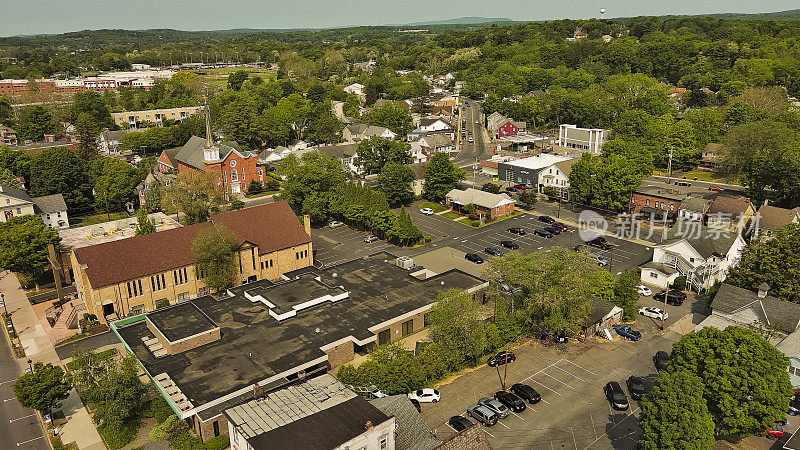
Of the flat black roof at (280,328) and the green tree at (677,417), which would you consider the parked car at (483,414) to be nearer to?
the green tree at (677,417)

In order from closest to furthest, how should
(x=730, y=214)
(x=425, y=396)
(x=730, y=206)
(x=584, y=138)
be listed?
(x=425, y=396)
(x=730, y=214)
(x=730, y=206)
(x=584, y=138)

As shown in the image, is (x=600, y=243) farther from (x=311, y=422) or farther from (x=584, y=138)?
(x=584, y=138)

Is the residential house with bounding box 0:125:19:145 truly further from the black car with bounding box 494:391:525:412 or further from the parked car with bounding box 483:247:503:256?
the black car with bounding box 494:391:525:412

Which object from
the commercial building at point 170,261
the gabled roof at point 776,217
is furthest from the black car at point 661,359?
the commercial building at point 170,261

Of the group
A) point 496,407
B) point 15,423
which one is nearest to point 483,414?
point 496,407

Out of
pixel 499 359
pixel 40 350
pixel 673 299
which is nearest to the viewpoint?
pixel 499 359

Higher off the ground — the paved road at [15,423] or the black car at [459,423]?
the black car at [459,423]

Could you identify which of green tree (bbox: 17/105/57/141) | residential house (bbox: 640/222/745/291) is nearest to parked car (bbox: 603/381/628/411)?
residential house (bbox: 640/222/745/291)
